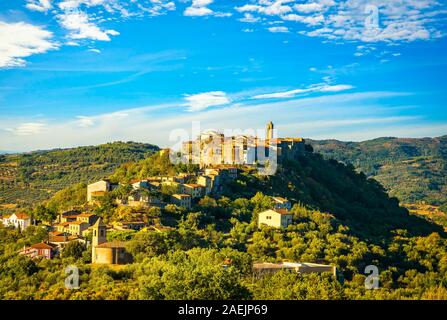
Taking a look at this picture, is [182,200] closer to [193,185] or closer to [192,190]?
[192,190]

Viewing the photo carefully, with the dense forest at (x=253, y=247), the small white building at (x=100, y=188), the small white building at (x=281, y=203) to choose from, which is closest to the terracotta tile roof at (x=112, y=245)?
the dense forest at (x=253, y=247)

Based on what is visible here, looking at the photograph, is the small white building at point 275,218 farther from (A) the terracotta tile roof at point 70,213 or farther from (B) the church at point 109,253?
(B) the church at point 109,253

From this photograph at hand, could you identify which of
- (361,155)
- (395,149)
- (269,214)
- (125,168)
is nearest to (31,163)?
(125,168)

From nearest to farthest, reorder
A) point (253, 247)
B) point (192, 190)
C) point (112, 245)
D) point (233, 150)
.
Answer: point (112, 245) → point (253, 247) → point (192, 190) → point (233, 150)

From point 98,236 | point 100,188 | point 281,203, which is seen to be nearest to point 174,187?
point 100,188

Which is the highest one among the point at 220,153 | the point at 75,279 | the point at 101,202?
the point at 220,153

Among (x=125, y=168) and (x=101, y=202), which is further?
(x=125, y=168)

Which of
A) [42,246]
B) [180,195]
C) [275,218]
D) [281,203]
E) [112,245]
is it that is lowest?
[42,246]

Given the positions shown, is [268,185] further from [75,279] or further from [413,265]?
[75,279]
